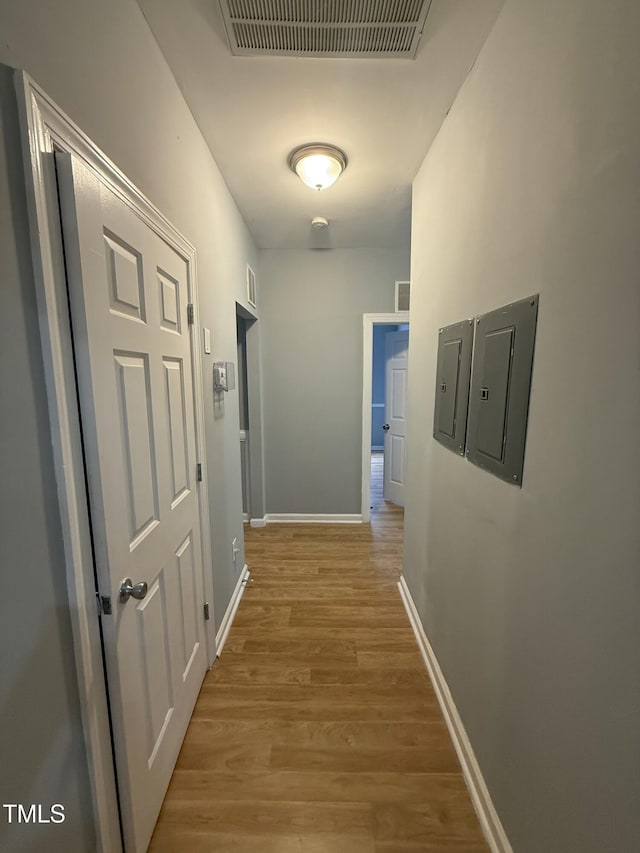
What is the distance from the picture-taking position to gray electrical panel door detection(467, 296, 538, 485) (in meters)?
0.99

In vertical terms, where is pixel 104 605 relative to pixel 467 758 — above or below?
above

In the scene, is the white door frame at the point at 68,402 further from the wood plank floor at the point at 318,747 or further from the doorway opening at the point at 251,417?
the doorway opening at the point at 251,417

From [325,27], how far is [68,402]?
4.92ft

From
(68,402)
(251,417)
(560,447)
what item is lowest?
(251,417)

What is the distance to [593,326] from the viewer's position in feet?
2.40

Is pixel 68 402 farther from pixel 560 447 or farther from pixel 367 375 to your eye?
pixel 367 375

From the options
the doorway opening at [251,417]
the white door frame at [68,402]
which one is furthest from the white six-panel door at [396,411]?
the white door frame at [68,402]

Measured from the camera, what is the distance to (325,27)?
1.16 m

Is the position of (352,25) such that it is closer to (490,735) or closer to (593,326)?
(593,326)

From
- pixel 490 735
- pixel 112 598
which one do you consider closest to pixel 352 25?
pixel 112 598

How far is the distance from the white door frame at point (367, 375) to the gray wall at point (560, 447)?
1.82 meters

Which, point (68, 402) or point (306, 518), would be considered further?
point (306, 518)

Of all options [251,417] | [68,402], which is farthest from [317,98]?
[251,417]

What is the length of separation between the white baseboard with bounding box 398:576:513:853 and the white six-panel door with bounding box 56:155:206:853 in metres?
1.11
